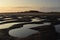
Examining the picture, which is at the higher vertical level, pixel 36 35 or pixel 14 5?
pixel 14 5

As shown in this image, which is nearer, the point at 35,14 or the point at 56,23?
the point at 56,23

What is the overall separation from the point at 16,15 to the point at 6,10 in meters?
0.08

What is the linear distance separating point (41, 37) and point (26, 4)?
460 millimetres

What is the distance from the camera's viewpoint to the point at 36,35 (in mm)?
657

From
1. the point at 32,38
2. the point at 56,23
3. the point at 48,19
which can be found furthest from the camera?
the point at 48,19

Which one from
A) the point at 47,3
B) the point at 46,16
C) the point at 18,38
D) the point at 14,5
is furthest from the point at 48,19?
the point at 18,38

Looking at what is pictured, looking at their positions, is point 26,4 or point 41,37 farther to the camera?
point 26,4

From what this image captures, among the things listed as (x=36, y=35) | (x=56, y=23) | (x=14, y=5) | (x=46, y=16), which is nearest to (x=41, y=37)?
(x=36, y=35)

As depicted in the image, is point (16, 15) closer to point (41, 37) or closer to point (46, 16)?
point (46, 16)

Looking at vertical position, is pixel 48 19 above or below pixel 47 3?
below

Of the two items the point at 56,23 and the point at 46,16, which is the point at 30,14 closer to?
the point at 46,16

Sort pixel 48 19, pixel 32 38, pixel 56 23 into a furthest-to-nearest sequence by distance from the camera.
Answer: pixel 48 19 → pixel 56 23 → pixel 32 38

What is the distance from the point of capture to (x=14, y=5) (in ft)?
3.45

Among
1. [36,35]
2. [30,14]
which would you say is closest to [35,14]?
[30,14]
